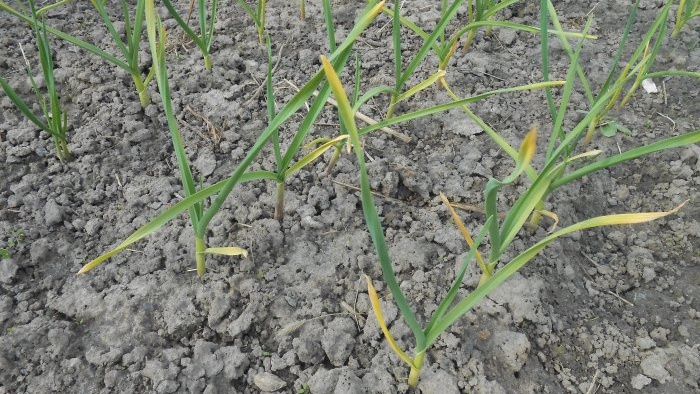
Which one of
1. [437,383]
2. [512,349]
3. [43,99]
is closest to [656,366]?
[512,349]

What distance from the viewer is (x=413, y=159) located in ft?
5.25

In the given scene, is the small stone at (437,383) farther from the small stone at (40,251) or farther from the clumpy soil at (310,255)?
the small stone at (40,251)

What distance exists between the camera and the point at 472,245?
3.38 ft

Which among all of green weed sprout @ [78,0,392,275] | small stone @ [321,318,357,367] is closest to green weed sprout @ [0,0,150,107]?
green weed sprout @ [78,0,392,275]

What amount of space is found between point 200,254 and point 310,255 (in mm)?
265

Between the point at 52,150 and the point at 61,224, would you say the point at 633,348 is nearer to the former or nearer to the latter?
the point at 61,224

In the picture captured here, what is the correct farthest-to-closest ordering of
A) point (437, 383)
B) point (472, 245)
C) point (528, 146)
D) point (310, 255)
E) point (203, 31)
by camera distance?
point (203, 31), point (310, 255), point (437, 383), point (472, 245), point (528, 146)

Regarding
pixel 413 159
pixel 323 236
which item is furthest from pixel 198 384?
pixel 413 159

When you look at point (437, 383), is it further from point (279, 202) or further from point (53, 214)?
point (53, 214)

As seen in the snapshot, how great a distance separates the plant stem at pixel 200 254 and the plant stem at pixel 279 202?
0.21 meters

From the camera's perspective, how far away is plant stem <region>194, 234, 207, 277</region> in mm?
1241

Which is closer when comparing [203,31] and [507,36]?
[203,31]

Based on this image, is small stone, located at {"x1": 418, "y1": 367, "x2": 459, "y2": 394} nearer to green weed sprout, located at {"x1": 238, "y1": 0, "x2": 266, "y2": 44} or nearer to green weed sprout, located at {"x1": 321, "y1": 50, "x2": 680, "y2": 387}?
green weed sprout, located at {"x1": 321, "y1": 50, "x2": 680, "y2": 387}

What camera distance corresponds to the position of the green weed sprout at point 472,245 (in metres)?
0.82
